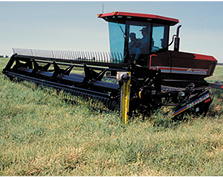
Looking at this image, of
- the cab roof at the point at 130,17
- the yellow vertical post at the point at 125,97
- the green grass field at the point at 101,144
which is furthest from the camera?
the cab roof at the point at 130,17

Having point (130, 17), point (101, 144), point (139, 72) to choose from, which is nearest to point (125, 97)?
point (139, 72)

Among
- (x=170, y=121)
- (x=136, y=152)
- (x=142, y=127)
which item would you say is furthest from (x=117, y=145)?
(x=170, y=121)

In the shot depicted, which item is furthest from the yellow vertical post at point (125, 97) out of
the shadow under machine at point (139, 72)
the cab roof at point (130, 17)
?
the cab roof at point (130, 17)

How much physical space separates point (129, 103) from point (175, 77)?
2857 mm

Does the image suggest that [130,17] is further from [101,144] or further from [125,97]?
[101,144]

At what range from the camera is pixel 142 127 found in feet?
13.9

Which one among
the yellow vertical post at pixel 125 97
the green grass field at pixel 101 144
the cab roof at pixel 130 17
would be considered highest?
the cab roof at pixel 130 17

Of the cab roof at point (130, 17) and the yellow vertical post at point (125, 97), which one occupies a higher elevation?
the cab roof at point (130, 17)

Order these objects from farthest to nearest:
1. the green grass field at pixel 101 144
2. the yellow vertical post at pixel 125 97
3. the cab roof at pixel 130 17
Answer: the cab roof at pixel 130 17 < the yellow vertical post at pixel 125 97 < the green grass field at pixel 101 144

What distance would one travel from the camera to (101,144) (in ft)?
11.5

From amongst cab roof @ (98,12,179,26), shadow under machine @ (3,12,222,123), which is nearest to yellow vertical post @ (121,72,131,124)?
shadow under machine @ (3,12,222,123)

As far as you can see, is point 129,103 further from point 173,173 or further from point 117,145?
point 173,173

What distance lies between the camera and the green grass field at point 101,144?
114 inches

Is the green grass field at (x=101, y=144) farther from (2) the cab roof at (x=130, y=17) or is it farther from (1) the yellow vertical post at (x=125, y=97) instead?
(2) the cab roof at (x=130, y=17)
